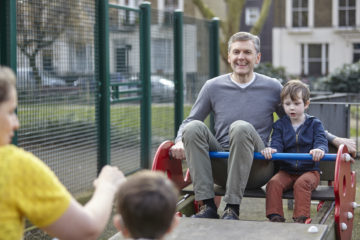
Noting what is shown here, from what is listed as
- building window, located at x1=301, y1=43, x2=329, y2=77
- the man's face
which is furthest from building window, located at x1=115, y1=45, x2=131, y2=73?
building window, located at x1=301, y1=43, x2=329, y2=77

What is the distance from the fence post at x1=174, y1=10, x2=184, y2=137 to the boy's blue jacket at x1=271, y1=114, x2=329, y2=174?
440 cm

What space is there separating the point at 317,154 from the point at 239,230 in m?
0.87

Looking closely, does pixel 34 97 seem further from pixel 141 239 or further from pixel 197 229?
pixel 141 239

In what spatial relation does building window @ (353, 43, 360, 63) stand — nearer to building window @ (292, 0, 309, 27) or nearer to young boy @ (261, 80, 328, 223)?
building window @ (292, 0, 309, 27)

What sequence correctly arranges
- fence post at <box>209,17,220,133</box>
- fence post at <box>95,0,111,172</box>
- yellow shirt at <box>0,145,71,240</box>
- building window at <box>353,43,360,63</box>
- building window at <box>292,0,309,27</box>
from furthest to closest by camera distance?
building window at <box>292,0,309,27</box>, building window at <box>353,43,360,63</box>, fence post at <box>209,17,220,133</box>, fence post at <box>95,0,111,172</box>, yellow shirt at <box>0,145,71,240</box>

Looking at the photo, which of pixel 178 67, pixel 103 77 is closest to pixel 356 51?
pixel 178 67

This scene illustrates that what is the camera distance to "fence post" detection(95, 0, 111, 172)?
6.86 meters

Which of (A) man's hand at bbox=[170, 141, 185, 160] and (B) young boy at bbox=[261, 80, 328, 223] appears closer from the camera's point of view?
(B) young boy at bbox=[261, 80, 328, 223]

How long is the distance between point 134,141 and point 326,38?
32007 millimetres

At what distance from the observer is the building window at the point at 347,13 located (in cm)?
3697

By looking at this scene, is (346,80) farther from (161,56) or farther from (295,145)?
(295,145)

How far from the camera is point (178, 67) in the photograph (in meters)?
9.20

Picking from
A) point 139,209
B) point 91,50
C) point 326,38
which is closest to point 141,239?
point 139,209

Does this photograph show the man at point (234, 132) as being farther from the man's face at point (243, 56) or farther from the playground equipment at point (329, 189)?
the playground equipment at point (329, 189)
